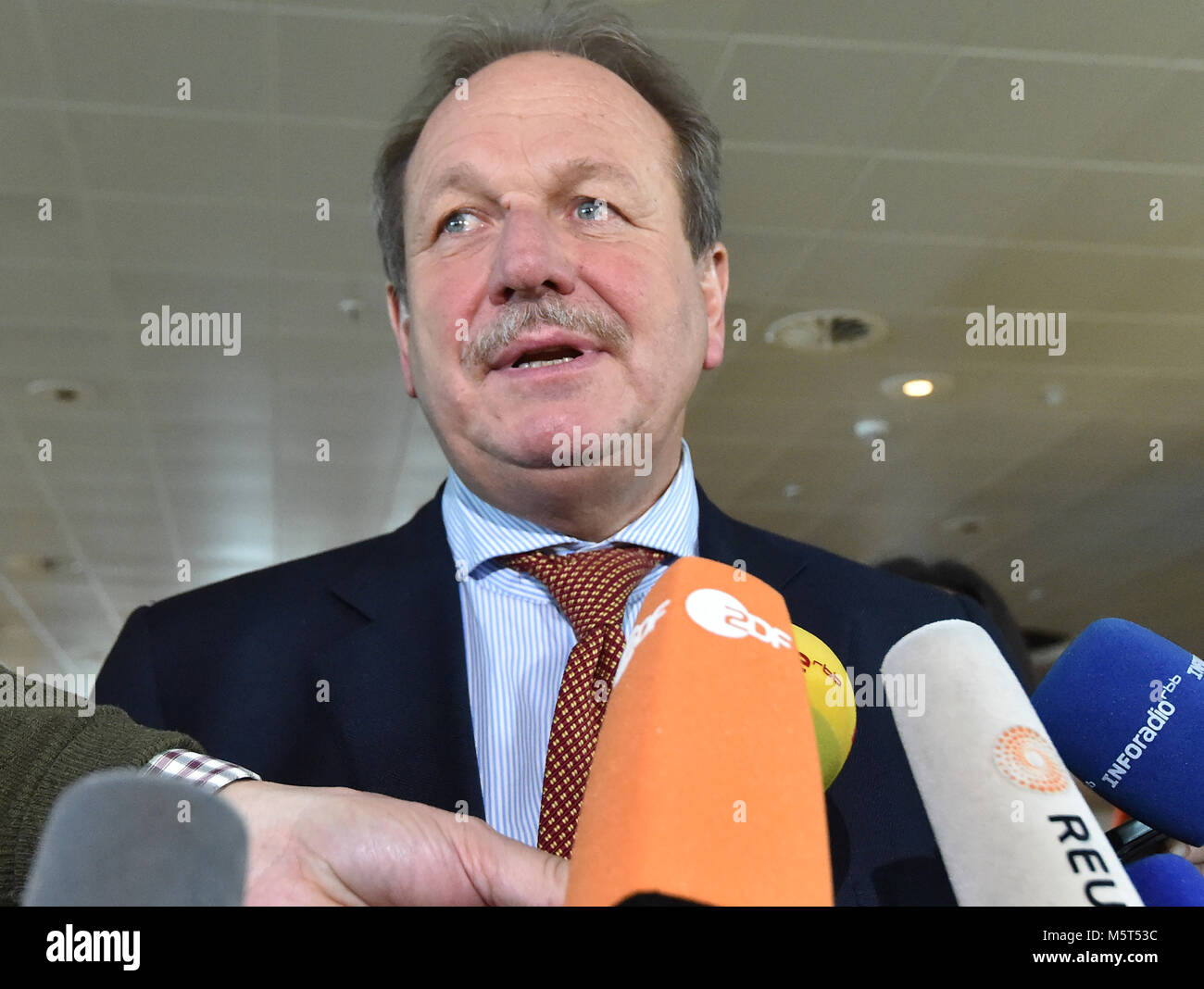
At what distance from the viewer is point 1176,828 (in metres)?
0.68

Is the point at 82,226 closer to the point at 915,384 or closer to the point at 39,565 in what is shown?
the point at 915,384

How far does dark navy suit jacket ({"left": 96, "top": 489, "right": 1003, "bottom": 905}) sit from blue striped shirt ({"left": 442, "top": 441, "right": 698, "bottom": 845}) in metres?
0.02

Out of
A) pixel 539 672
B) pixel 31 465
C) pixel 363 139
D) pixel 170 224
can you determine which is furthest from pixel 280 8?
pixel 31 465

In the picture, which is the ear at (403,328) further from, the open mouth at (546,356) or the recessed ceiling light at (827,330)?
the recessed ceiling light at (827,330)

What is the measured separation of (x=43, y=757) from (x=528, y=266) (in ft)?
2.14

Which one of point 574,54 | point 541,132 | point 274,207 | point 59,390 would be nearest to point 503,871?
point 541,132

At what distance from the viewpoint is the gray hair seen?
4.56 feet

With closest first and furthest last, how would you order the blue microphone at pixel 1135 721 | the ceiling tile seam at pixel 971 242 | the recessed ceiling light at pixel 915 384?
the blue microphone at pixel 1135 721, the ceiling tile seam at pixel 971 242, the recessed ceiling light at pixel 915 384

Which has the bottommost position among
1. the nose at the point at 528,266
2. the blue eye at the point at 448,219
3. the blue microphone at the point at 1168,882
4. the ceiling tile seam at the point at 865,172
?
the blue microphone at the point at 1168,882

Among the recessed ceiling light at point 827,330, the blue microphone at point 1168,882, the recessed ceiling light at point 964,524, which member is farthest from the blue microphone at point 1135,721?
the recessed ceiling light at point 964,524

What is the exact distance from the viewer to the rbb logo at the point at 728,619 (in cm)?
Answer: 43

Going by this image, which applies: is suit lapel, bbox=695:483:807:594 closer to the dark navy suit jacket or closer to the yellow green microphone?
the dark navy suit jacket

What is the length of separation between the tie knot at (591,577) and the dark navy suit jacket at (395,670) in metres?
0.09

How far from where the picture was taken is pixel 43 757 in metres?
0.57
